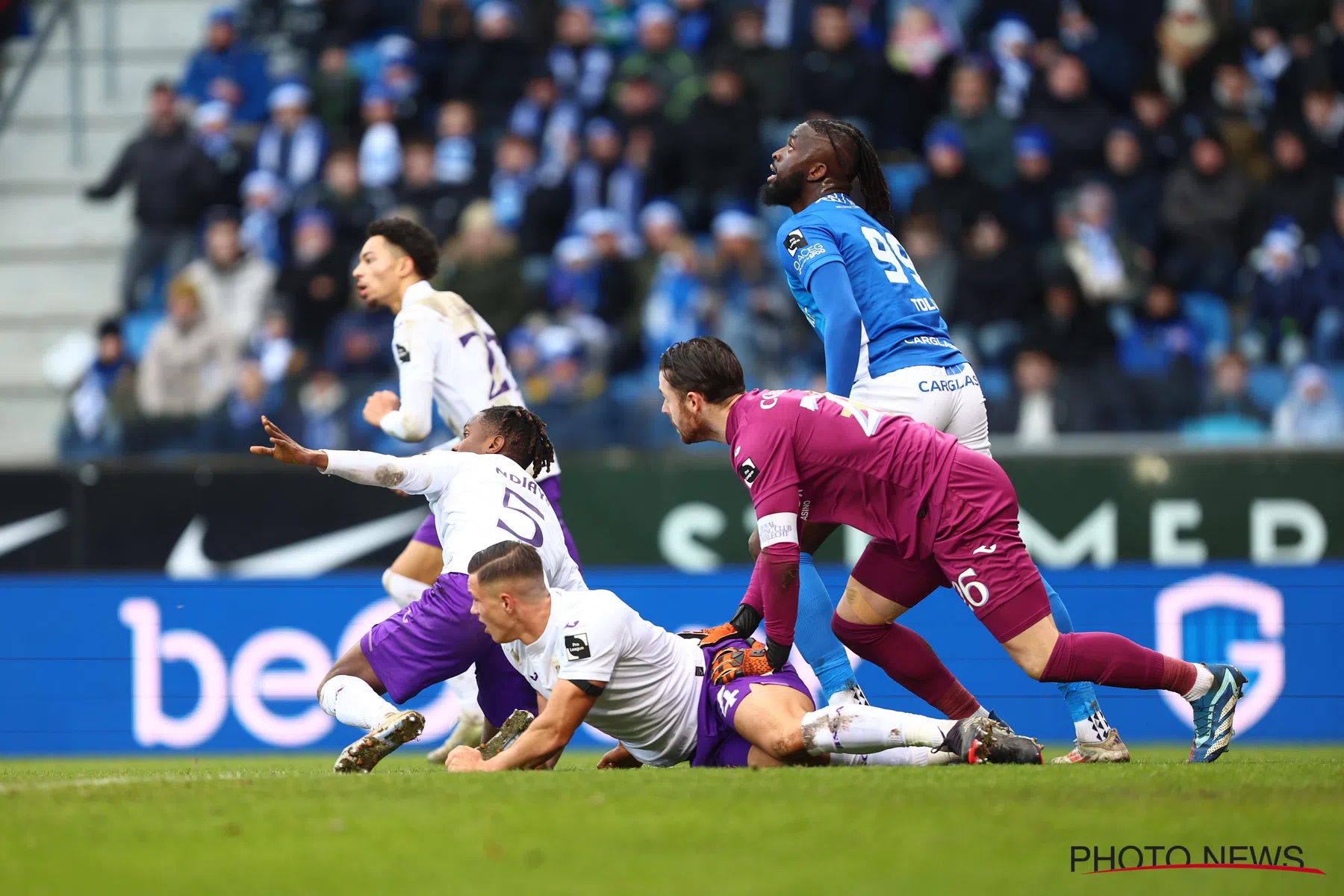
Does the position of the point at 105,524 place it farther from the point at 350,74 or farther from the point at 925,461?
the point at 925,461

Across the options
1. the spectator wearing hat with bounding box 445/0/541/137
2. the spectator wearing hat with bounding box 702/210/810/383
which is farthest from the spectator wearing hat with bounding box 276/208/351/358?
the spectator wearing hat with bounding box 702/210/810/383

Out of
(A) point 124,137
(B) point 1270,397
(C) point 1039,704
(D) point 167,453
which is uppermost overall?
(A) point 124,137

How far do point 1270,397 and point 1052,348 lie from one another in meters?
1.54

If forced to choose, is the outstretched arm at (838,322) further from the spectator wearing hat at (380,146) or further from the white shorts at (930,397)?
the spectator wearing hat at (380,146)

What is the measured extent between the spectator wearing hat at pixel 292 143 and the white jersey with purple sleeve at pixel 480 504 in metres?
9.23

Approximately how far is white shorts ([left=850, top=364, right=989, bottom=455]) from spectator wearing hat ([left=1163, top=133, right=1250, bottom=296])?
7052 millimetres

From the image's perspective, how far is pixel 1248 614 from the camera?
10711mm

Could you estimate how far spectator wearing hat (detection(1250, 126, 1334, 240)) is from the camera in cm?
1358

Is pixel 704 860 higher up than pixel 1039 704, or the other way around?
pixel 704 860

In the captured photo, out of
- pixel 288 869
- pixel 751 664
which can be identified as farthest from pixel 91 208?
pixel 288 869

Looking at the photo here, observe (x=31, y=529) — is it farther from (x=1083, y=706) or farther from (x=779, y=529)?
(x=1083, y=706)

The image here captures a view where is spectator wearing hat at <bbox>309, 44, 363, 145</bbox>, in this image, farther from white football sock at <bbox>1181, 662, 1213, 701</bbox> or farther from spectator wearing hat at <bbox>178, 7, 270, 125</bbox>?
white football sock at <bbox>1181, 662, 1213, 701</bbox>

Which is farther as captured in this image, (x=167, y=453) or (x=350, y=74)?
(x=350, y=74)

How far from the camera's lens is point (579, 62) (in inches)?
633
